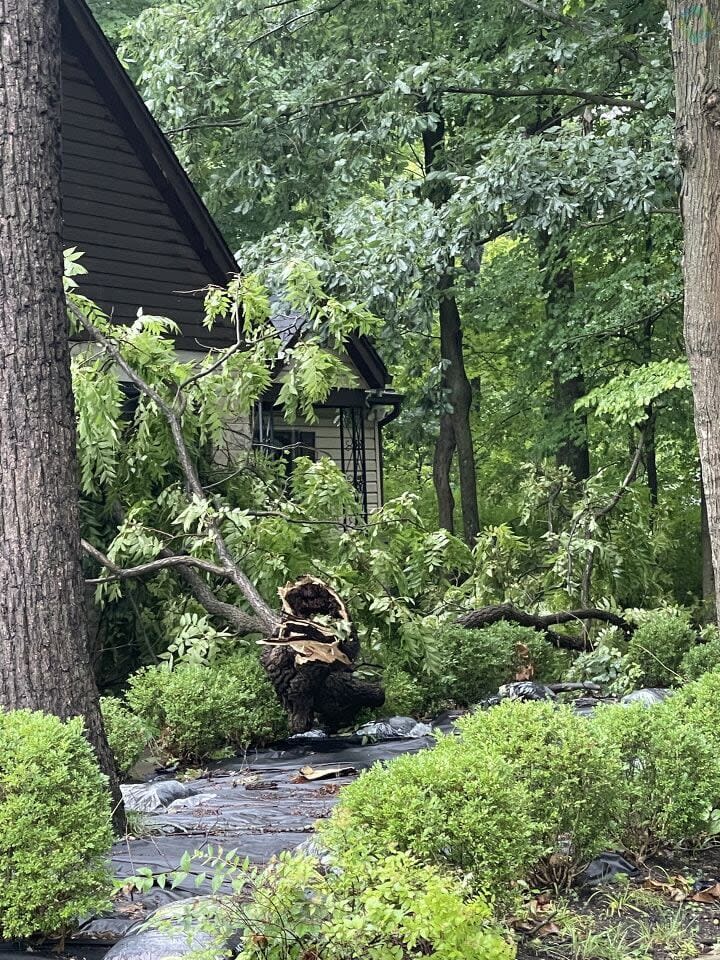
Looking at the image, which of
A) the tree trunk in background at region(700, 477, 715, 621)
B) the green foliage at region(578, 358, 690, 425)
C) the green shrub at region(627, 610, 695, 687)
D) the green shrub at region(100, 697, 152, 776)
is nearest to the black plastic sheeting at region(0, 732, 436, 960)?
the green shrub at region(100, 697, 152, 776)

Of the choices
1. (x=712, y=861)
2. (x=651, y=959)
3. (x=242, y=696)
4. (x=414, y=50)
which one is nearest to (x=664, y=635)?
(x=242, y=696)

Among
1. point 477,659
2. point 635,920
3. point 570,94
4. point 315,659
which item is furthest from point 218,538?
point 570,94

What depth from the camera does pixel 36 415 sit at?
15.8 feet

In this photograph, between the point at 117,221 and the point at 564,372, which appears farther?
the point at 564,372

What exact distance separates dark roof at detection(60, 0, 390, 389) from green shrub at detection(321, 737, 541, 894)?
29.5 feet

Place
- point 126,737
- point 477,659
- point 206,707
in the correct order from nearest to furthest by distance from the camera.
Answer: point 126,737 → point 206,707 → point 477,659

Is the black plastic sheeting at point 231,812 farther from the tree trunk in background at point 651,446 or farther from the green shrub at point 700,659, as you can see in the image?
the tree trunk in background at point 651,446

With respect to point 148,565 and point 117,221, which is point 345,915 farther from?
point 117,221

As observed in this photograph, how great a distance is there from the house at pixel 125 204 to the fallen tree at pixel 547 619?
8.39ft

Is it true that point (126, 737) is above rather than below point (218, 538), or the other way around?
below

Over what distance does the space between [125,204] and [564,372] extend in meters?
7.16

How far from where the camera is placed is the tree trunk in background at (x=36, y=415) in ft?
15.3

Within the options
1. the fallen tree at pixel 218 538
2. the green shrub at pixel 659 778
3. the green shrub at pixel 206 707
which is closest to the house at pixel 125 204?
the fallen tree at pixel 218 538

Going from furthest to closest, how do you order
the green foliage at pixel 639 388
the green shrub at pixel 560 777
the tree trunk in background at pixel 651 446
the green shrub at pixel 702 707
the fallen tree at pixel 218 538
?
Result: the tree trunk in background at pixel 651 446
the green foliage at pixel 639 388
the fallen tree at pixel 218 538
the green shrub at pixel 702 707
the green shrub at pixel 560 777
